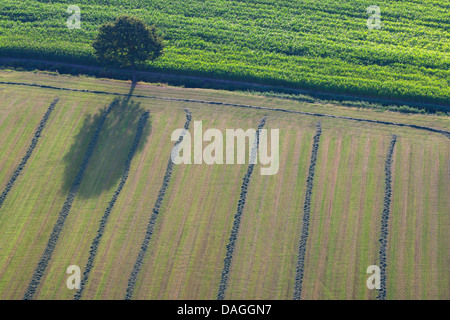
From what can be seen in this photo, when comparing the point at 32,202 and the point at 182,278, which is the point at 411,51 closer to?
the point at 182,278

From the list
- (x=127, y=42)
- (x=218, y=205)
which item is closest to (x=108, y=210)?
(x=218, y=205)

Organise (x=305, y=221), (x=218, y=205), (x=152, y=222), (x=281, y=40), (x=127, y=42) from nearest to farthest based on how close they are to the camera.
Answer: (x=305, y=221) → (x=152, y=222) → (x=218, y=205) → (x=127, y=42) → (x=281, y=40)

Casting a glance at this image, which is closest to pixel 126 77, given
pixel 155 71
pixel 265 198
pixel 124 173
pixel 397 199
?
pixel 155 71

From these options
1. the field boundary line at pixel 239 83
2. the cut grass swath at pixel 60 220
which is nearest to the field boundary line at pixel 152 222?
the field boundary line at pixel 239 83

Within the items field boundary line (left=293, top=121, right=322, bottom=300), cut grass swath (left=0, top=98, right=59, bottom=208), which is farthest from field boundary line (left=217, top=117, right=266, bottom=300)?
cut grass swath (left=0, top=98, right=59, bottom=208)

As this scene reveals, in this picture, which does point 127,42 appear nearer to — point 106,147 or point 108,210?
point 106,147

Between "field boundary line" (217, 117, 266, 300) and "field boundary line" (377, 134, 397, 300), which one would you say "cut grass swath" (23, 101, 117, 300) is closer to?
"field boundary line" (217, 117, 266, 300)
